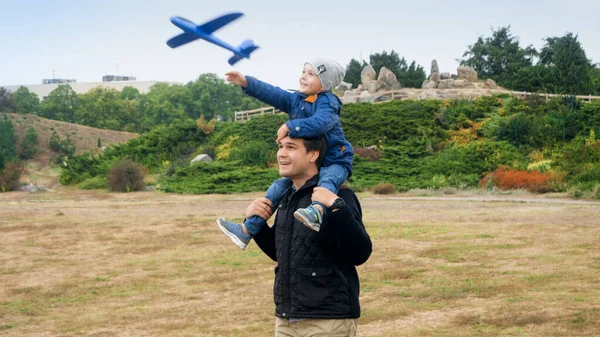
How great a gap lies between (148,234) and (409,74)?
40.5 metres

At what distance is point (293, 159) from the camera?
157 inches

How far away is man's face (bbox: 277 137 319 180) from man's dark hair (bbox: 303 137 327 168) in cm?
3

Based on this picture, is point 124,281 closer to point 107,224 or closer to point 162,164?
point 107,224

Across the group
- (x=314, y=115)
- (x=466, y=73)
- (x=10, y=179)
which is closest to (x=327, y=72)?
(x=314, y=115)

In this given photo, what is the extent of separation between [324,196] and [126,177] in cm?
2697

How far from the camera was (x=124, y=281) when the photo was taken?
12398 millimetres

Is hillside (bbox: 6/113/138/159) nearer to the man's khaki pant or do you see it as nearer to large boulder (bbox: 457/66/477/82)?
large boulder (bbox: 457/66/477/82)

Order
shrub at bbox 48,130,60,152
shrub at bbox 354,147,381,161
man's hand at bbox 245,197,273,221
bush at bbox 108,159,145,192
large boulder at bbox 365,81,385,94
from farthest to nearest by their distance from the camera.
Answer: large boulder at bbox 365,81,385,94
shrub at bbox 48,130,60,152
shrub at bbox 354,147,381,161
bush at bbox 108,159,145,192
man's hand at bbox 245,197,273,221

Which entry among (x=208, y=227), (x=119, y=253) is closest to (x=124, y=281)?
(x=119, y=253)

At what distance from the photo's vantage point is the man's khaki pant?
391 cm

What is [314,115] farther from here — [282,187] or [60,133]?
[60,133]

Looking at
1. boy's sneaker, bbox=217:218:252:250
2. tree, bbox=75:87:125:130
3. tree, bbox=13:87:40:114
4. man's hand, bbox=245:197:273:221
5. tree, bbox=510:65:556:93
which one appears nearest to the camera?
man's hand, bbox=245:197:273:221

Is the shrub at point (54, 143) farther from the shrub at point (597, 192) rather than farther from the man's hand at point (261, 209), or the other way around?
the man's hand at point (261, 209)

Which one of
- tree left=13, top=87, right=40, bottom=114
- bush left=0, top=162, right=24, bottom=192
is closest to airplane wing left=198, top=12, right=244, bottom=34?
bush left=0, top=162, right=24, bottom=192
